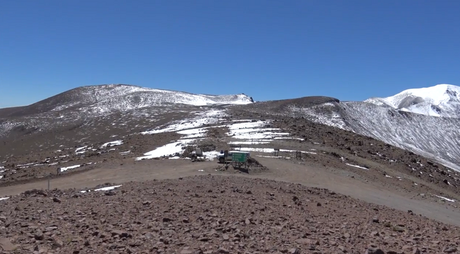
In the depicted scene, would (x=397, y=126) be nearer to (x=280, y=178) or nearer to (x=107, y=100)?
(x=107, y=100)

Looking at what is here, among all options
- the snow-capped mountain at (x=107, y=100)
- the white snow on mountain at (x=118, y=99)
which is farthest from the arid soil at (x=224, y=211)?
the snow-capped mountain at (x=107, y=100)

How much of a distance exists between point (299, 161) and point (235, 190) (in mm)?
15519

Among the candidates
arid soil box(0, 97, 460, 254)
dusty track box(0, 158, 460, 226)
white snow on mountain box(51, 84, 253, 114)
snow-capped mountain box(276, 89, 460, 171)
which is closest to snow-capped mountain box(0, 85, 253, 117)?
white snow on mountain box(51, 84, 253, 114)

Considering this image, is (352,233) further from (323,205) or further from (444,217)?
(444,217)

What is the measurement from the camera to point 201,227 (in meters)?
9.94

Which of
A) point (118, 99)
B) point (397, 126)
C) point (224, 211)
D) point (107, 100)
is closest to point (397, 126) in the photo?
point (397, 126)

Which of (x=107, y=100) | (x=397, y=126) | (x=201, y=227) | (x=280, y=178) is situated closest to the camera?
(x=201, y=227)

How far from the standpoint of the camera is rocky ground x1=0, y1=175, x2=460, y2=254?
28.0ft

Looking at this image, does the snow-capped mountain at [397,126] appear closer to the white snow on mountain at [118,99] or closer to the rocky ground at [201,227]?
the white snow on mountain at [118,99]

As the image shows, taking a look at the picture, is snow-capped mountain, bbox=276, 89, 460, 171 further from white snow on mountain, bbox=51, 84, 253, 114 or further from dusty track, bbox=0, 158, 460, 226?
dusty track, bbox=0, 158, 460, 226

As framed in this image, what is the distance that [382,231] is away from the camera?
424 inches

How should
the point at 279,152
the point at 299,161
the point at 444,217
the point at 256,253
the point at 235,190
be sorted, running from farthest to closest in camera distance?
the point at 279,152 < the point at 299,161 < the point at 444,217 < the point at 235,190 < the point at 256,253

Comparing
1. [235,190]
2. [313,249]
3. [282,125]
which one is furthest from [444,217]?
[282,125]

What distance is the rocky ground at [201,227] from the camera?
8.53 meters
